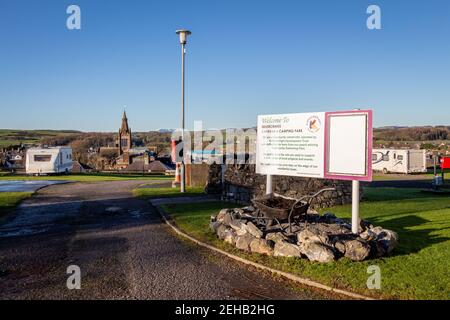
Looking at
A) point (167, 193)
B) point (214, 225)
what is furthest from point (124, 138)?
point (214, 225)

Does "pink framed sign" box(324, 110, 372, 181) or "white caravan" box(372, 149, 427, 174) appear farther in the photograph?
"white caravan" box(372, 149, 427, 174)

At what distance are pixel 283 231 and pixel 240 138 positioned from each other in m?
11.6

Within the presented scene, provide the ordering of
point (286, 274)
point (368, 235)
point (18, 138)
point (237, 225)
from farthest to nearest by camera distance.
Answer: point (18, 138), point (237, 225), point (368, 235), point (286, 274)

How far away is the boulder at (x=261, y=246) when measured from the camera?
26.9ft

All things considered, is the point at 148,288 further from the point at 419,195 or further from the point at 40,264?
the point at 419,195

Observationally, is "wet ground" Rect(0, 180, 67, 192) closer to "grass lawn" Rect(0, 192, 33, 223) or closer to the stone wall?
"grass lawn" Rect(0, 192, 33, 223)

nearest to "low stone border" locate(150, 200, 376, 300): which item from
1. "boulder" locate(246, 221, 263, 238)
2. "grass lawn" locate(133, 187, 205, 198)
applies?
"boulder" locate(246, 221, 263, 238)

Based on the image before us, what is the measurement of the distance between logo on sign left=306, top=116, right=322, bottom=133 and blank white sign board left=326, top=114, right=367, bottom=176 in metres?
0.36

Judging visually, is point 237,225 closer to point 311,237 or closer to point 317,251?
point 311,237

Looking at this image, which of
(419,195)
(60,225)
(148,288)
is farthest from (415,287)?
(419,195)

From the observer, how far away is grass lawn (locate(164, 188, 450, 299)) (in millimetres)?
6141

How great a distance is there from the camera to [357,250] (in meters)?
7.56

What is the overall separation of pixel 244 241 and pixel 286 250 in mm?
1113

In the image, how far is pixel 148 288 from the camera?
6465mm
